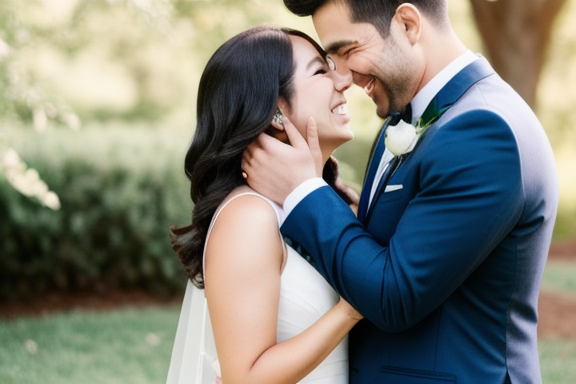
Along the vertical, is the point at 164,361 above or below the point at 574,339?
above

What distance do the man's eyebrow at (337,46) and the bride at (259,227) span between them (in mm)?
134

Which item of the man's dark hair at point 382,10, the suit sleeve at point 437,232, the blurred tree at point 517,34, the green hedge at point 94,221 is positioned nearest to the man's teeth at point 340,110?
the man's dark hair at point 382,10

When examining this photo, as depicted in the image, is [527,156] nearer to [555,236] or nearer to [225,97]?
[225,97]

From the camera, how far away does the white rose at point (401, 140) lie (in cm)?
241

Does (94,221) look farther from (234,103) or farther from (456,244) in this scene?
(456,244)

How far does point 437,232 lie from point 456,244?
0.06 m

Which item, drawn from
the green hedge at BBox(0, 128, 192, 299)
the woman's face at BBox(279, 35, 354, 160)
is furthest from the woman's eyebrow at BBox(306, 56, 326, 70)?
the green hedge at BBox(0, 128, 192, 299)

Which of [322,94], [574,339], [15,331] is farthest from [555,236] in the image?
[322,94]

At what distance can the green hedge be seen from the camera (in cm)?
838

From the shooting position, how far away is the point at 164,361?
703 cm

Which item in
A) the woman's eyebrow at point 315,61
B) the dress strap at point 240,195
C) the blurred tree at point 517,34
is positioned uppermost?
the blurred tree at point 517,34

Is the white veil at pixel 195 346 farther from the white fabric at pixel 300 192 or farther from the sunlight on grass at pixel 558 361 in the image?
the sunlight on grass at pixel 558 361

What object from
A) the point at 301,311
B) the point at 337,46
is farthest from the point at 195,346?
the point at 337,46

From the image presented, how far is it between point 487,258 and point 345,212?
451 millimetres
